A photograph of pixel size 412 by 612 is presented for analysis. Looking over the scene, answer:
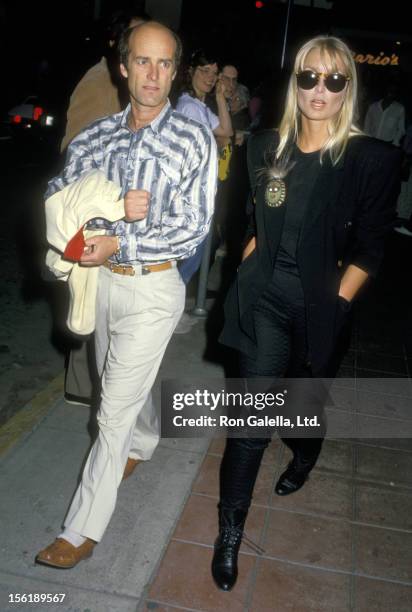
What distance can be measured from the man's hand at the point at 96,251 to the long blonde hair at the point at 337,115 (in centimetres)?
83

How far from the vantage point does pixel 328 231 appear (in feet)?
9.27

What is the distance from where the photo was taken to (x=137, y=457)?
3619 millimetres

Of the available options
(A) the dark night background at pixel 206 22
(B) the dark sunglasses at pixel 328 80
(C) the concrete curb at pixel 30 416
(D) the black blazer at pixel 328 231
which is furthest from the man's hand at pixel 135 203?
(A) the dark night background at pixel 206 22

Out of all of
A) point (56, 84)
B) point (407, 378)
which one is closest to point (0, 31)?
point (56, 84)

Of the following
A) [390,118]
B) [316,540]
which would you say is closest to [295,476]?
[316,540]

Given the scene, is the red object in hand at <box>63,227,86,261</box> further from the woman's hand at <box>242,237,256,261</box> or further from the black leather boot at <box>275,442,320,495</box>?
the black leather boot at <box>275,442,320,495</box>

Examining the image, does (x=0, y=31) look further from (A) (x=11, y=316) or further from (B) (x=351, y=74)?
(B) (x=351, y=74)

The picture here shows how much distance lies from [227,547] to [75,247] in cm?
148

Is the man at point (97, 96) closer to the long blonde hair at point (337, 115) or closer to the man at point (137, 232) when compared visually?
the man at point (137, 232)

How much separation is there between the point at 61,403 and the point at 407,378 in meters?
2.78

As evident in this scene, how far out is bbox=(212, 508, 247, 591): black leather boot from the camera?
9.45 ft

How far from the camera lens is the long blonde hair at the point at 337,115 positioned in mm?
2785

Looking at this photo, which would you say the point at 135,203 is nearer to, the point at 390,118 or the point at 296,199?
the point at 296,199

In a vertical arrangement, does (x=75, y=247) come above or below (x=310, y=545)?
above
